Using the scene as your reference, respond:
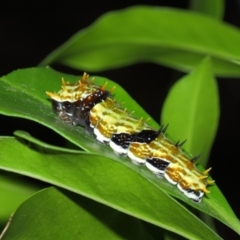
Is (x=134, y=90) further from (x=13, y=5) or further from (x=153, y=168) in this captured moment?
(x=153, y=168)

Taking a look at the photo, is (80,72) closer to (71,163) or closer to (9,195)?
(9,195)

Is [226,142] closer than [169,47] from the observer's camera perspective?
No

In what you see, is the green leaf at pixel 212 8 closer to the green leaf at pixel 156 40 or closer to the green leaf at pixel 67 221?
the green leaf at pixel 156 40

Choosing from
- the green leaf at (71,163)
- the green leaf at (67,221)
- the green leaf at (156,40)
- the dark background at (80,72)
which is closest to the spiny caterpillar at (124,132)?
the green leaf at (71,163)

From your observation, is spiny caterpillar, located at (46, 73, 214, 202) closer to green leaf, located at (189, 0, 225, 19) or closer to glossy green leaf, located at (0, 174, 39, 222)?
glossy green leaf, located at (0, 174, 39, 222)

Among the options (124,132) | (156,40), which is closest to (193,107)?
(124,132)

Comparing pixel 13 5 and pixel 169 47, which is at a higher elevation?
pixel 169 47

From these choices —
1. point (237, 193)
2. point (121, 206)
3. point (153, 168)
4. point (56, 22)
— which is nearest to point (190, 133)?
point (153, 168)

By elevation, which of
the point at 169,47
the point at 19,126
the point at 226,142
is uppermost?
the point at 169,47
